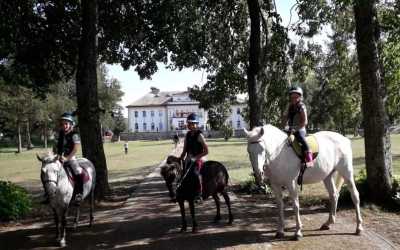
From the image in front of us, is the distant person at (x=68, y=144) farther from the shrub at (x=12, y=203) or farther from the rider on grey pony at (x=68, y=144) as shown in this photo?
the shrub at (x=12, y=203)

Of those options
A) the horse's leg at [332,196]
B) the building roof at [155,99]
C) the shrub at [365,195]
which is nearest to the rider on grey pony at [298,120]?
the horse's leg at [332,196]

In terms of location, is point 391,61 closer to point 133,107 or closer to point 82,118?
point 82,118

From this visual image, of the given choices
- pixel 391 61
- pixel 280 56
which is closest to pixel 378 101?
pixel 391 61

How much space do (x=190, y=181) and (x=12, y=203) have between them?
6.04 metres

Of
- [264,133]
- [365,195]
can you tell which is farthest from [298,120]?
[365,195]

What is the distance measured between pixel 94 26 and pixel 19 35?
4388 mm

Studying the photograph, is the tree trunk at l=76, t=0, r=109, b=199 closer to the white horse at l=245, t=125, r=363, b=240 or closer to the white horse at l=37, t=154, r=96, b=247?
the white horse at l=37, t=154, r=96, b=247

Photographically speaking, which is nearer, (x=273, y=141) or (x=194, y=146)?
(x=273, y=141)

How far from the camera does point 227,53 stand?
20906 mm

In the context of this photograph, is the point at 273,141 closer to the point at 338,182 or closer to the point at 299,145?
the point at 299,145

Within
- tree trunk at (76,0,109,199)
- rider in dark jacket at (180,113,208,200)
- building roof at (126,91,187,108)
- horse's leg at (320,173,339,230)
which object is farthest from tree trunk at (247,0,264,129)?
building roof at (126,91,187,108)

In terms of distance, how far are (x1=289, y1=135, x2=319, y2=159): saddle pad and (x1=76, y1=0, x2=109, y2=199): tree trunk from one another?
8.38m

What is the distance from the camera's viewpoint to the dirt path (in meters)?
8.59

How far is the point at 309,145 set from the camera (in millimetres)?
9062
